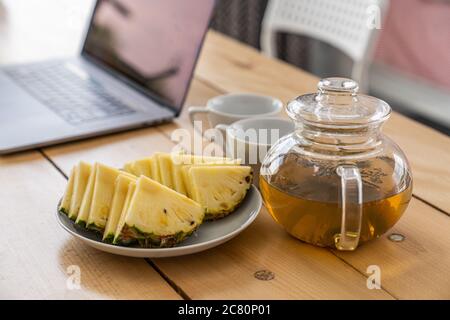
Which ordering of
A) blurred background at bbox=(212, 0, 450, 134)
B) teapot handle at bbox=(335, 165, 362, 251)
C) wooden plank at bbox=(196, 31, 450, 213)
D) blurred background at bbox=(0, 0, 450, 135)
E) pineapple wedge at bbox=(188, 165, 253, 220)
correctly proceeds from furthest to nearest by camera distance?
blurred background at bbox=(212, 0, 450, 134)
blurred background at bbox=(0, 0, 450, 135)
wooden plank at bbox=(196, 31, 450, 213)
pineapple wedge at bbox=(188, 165, 253, 220)
teapot handle at bbox=(335, 165, 362, 251)

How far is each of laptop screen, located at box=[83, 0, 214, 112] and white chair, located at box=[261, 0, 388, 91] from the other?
0.70 metres

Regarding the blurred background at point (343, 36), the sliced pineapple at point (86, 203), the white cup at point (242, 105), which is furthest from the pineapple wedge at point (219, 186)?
the blurred background at point (343, 36)

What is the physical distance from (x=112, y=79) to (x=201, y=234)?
591 mm

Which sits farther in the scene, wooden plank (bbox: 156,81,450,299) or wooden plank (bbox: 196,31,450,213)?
wooden plank (bbox: 196,31,450,213)

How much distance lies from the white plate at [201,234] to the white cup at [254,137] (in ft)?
0.16

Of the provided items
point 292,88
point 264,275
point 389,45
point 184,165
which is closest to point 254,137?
point 184,165

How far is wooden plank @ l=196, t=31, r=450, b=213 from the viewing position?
37.5 inches

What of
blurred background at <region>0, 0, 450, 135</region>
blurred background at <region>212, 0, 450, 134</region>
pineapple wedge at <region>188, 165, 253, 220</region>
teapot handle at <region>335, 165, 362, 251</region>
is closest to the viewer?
teapot handle at <region>335, 165, 362, 251</region>

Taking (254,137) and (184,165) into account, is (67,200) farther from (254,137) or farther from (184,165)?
(254,137)

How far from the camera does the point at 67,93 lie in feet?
4.09

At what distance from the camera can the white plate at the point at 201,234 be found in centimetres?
72

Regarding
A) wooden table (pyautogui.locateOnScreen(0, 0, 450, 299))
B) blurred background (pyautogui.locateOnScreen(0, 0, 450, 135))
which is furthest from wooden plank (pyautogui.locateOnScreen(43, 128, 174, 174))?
blurred background (pyautogui.locateOnScreen(0, 0, 450, 135))

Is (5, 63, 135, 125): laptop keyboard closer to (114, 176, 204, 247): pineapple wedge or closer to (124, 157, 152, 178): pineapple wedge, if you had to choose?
(124, 157, 152, 178): pineapple wedge

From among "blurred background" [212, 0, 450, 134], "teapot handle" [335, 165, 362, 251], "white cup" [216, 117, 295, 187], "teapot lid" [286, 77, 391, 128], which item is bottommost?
"blurred background" [212, 0, 450, 134]
